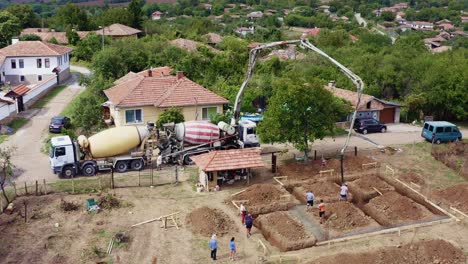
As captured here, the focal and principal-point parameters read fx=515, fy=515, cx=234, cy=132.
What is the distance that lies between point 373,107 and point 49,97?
34.2m

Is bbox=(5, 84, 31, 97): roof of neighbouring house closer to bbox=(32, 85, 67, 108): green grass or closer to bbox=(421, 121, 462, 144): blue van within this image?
bbox=(32, 85, 67, 108): green grass

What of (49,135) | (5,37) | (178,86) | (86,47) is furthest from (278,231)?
(5,37)

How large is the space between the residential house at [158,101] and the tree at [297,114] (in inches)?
345

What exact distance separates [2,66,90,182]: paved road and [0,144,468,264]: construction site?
4.14 m

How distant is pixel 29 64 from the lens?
2509 inches

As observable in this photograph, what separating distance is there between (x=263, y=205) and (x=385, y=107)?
2467cm

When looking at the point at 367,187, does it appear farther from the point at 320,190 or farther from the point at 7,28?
the point at 7,28

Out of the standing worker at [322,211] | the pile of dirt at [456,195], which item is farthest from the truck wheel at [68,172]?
the pile of dirt at [456,195]

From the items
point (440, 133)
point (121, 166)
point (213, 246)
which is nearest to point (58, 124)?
point (121, 166)

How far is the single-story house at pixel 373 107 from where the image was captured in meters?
47.8

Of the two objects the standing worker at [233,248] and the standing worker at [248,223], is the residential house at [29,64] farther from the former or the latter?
the standing worker at [233,248]

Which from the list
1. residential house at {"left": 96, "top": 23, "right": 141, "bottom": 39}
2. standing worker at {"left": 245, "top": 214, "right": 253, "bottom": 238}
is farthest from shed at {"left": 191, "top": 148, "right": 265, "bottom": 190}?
residential house at {"left": 96, "top": 23, "right": 141, "bottom": 39}

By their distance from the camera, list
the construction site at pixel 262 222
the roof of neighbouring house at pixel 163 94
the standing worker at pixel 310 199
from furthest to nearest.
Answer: the roof of neighbouring house at pixel 163 94 < the standing worker at pixel 310 199 < the construction site at pixel 262 222

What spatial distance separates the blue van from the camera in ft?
138
